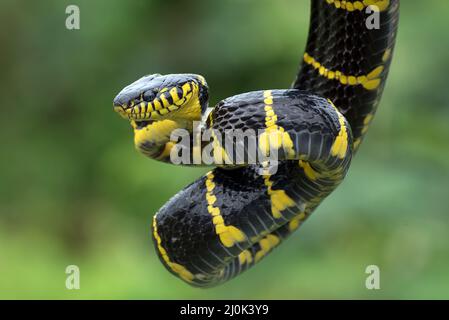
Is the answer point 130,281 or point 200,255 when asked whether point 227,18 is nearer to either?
point 130,281

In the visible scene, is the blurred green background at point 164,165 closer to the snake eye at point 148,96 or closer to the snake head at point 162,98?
the snake head at point 162,98

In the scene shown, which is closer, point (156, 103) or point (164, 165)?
point (156, 103)

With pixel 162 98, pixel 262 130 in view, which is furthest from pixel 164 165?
pixel 262 130

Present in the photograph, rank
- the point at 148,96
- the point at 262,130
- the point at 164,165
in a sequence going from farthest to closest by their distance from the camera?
1. the point at 164,165
2. the point at 148,96
3. the point at 262,130

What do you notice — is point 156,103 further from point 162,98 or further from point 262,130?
point 262,130

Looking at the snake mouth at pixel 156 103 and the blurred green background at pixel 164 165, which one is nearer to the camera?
the snake mouth at pixel 156 103

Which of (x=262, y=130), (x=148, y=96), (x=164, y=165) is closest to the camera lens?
(x=262, y=130)

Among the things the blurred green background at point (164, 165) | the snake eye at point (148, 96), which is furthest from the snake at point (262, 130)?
the blurred green background at point (164, 165)
